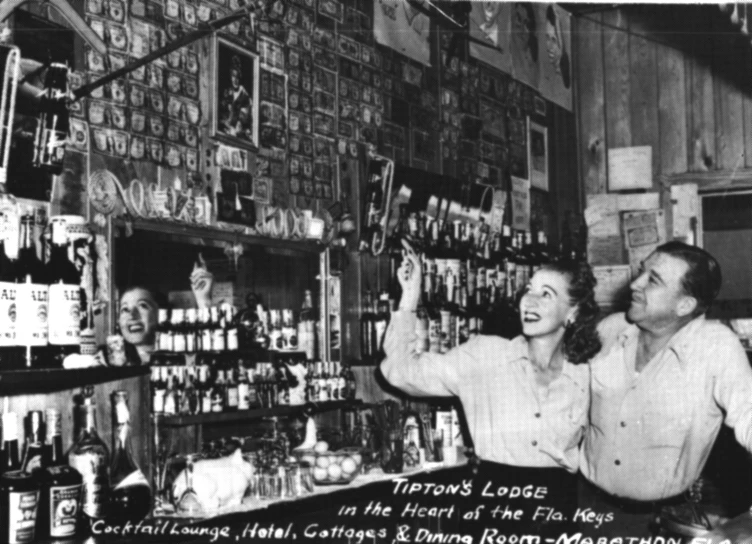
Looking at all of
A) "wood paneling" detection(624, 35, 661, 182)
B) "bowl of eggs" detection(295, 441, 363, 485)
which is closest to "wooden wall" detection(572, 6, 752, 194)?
"wood paneling" detection(624, 35, 661, 182)

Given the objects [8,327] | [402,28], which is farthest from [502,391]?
[8,327]

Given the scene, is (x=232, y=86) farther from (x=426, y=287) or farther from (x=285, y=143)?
(x=426, y=287)

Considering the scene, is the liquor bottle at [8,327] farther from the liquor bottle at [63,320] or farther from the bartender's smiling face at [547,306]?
the bartender's smiling face at [547,306]

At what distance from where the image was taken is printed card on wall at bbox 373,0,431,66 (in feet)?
11.9

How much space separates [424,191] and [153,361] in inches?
62.2

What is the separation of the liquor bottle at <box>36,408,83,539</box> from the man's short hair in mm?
1907

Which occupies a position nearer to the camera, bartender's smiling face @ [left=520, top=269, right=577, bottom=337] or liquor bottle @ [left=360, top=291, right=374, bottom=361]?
bartender's smiling face @ [left=520, top=269, right=577, bottom=337]

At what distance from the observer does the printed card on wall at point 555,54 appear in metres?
4.89

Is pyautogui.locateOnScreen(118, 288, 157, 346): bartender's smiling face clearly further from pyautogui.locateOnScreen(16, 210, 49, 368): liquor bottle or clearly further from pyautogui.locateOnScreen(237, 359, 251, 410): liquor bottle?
pyautogui.locateOnScreen(16, 210, 49, 368): liquor bottle

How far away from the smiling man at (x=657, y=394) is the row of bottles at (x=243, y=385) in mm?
815

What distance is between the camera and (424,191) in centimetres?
380

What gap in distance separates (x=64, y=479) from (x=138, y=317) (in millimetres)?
675

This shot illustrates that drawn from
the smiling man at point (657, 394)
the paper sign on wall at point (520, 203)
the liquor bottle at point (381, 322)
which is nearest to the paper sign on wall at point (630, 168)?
the paper sign on wall at point (520, 203)

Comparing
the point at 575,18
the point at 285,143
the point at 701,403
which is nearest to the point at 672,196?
the point at 575,18
